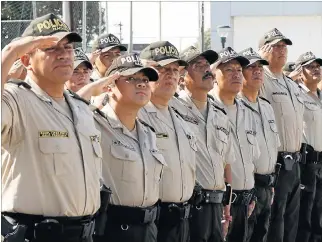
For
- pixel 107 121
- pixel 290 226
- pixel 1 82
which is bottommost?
pixel 290 226

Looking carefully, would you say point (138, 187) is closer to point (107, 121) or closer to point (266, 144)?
point (107, 121)

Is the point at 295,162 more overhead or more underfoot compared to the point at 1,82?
more underfoot

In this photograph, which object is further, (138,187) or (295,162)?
(295,162)

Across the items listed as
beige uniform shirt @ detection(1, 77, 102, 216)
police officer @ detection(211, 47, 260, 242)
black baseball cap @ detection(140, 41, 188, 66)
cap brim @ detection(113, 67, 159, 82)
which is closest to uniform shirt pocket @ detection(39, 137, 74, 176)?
beige uniform shirt @ detection(1, 77, 102, 216)

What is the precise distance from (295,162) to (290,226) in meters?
0.67

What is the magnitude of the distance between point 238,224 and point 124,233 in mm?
1892

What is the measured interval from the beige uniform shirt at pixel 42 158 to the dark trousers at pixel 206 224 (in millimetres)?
1794

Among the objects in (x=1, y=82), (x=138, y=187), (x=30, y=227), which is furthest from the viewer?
(x=138, y=187)

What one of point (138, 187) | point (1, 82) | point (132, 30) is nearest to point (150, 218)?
point (138, 187)

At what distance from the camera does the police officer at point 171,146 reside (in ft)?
15.9

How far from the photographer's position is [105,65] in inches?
263

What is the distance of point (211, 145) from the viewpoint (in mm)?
5488

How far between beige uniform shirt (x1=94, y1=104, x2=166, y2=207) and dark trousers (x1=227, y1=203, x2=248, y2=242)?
163cm

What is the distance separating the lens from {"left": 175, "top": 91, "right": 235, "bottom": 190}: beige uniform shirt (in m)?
5.41
